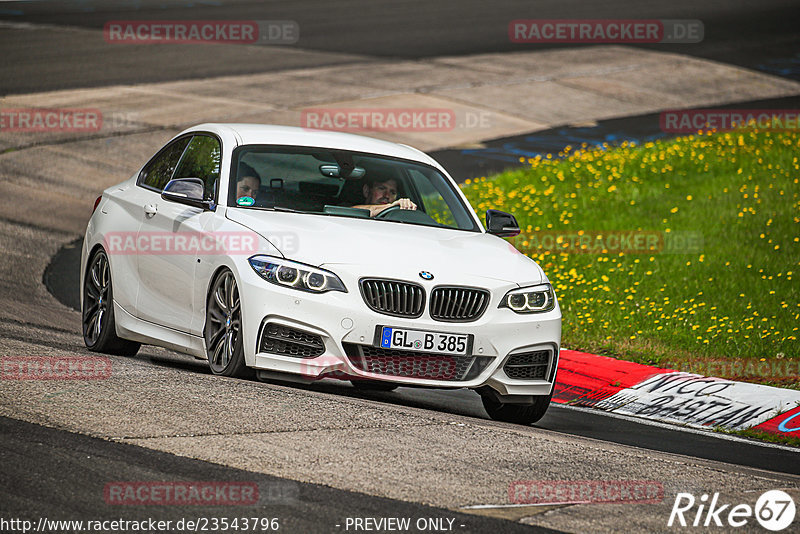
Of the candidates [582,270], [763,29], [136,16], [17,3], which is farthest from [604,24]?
[582,270]

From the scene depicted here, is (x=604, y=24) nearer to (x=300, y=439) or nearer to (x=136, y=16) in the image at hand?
(x=136, y=16)

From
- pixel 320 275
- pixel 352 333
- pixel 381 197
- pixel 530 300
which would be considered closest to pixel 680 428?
pixel 530 300

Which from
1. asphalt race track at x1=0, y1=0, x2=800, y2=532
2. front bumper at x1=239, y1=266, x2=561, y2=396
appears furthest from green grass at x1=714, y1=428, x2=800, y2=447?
front bumper at x1=239, y1=266, x2=561, y2=396

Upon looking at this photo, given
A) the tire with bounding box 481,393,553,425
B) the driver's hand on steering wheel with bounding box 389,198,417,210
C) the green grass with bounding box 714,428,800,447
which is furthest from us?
the driver's hand on steering wheel with bounding box 389,198,417,210

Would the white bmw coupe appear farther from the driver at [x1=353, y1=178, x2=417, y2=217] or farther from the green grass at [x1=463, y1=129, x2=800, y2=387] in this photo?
the green grass at [x1=463, y1=129, x2=800, y2=387]

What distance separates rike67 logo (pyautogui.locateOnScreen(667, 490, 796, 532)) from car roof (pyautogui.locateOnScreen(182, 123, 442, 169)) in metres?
4.16

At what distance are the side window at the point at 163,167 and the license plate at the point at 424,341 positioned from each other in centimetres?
272

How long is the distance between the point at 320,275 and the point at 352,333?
398 millimetres

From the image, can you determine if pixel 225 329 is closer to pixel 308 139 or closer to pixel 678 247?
pixel 308 139

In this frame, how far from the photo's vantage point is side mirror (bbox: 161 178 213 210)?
8539 mm

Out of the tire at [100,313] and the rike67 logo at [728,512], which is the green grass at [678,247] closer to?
the tire at [100,313]

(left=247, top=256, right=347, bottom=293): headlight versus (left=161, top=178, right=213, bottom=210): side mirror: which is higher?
(left=161, top=178, right=213, bottom=210): side mirror

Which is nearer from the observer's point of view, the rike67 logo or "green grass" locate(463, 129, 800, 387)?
the rike67 logo

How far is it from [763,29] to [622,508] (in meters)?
31.8
